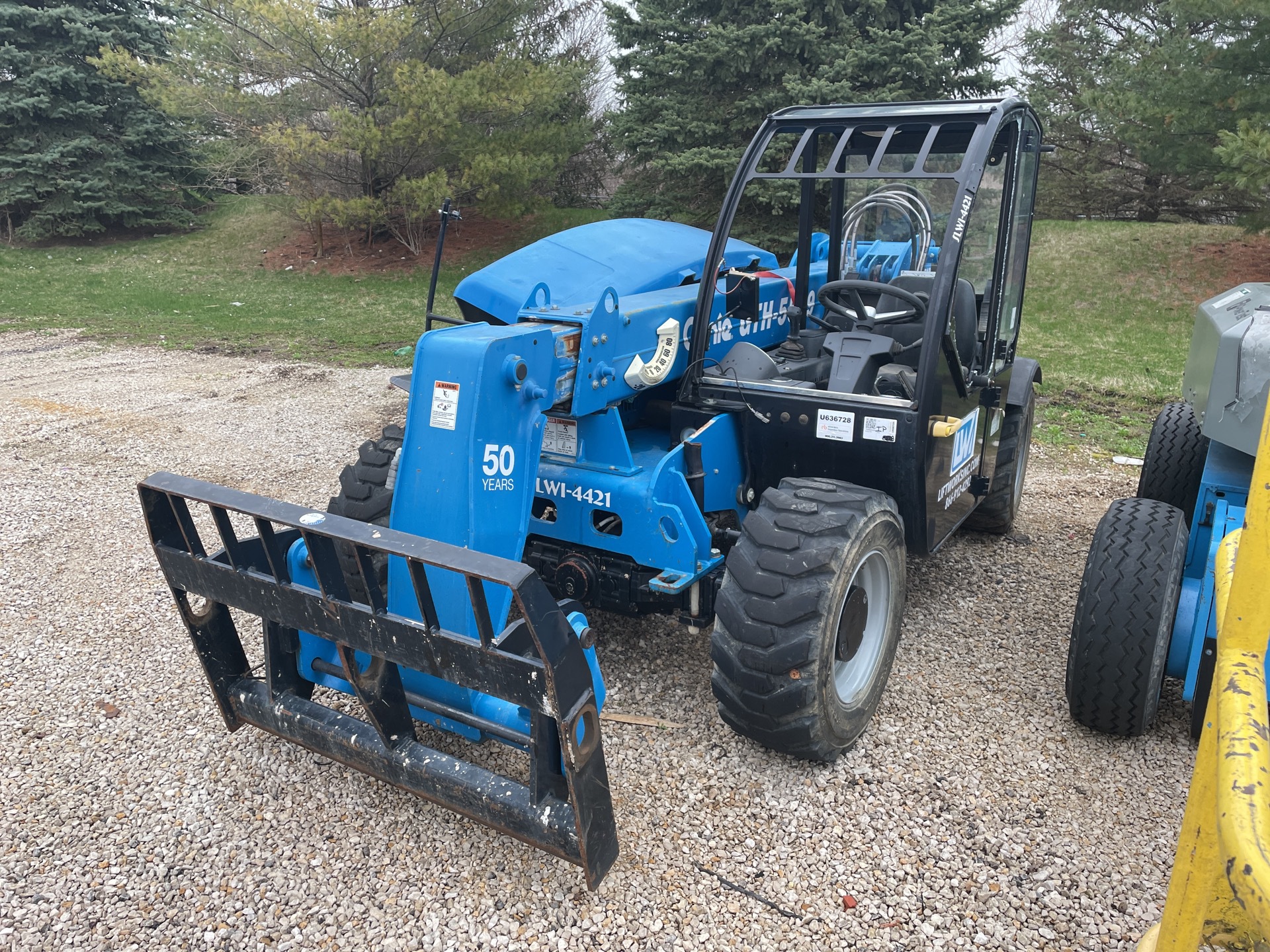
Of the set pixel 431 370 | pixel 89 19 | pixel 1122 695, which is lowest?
pixel 1122 695

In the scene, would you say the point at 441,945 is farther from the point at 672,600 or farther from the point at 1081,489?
the point at 1081,489

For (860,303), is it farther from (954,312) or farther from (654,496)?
(654,496)

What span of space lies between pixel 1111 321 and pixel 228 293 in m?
16.0

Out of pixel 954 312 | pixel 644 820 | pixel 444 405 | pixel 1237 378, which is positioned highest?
pixel 954 312

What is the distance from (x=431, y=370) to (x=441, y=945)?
5.59 feet

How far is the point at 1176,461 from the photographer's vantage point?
4711 millimetres

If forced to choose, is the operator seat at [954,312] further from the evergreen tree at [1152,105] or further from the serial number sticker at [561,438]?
the evergreen tree at [1152,105]

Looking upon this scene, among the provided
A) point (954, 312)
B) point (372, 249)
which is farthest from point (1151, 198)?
point (954, 312)

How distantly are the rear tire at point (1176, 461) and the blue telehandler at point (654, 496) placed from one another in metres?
1.12

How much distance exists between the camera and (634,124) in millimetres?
15414

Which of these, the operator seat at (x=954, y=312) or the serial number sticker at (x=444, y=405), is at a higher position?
the operator seat at (x=954, y=312)

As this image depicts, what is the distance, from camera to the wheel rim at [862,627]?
3.14 metres

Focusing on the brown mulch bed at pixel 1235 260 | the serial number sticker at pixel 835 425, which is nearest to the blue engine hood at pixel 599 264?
the serial number sticker at pixel 835 425

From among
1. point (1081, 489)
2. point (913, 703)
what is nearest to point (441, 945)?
point (913, 703)
